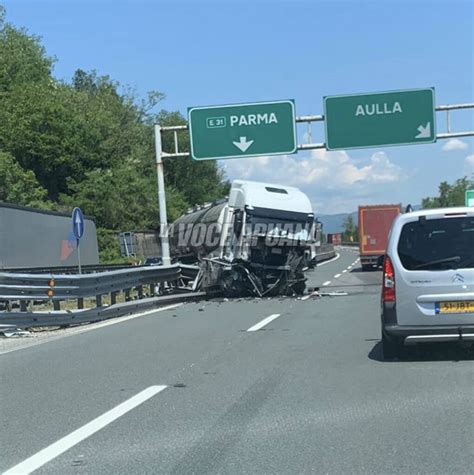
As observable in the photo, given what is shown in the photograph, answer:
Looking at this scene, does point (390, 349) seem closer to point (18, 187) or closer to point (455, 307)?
point (455, 307)

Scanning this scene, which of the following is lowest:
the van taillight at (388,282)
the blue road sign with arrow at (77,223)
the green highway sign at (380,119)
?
the van taillight at (388,282)

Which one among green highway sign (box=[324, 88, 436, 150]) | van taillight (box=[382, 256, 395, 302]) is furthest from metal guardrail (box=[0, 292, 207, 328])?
green highway sign (box=[324, 88, 436, 150])

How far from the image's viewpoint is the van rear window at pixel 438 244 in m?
7.93

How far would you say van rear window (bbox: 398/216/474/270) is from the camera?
793cm

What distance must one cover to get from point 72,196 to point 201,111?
24.4m

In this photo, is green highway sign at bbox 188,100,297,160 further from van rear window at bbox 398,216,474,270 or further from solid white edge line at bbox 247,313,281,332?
van rear window at bbox 398,216,474,270

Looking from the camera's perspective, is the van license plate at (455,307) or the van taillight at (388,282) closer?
the van license plate at (455,307)

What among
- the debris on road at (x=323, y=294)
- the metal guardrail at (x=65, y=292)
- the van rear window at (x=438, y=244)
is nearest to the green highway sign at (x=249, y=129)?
the debris on road at (x=323, y=294)

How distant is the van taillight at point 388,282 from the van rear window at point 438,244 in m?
0.16

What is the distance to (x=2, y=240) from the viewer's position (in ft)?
65.1

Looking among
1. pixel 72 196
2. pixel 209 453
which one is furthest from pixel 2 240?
pixel 72 196

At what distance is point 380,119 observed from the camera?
2158cm

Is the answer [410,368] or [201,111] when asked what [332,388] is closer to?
[410,368]

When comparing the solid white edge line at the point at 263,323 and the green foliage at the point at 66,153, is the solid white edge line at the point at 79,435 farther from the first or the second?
the green foliage at the point at 66,153
